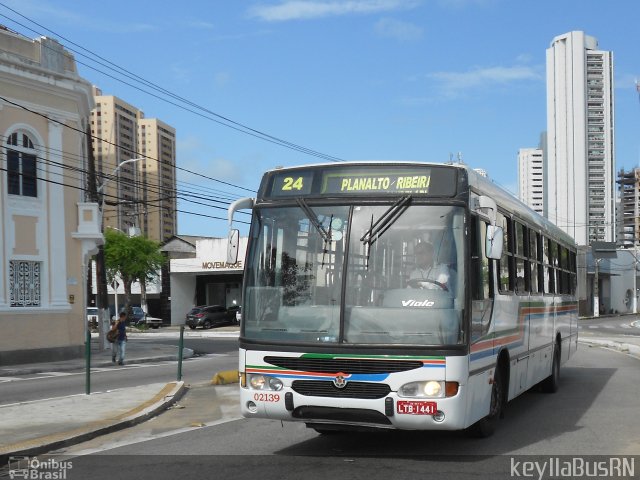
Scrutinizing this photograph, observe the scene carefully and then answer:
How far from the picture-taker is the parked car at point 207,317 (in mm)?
57316

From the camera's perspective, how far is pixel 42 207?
27.6m

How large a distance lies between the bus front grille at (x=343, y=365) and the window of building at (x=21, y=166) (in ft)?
68.8

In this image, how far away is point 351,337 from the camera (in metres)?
7.95

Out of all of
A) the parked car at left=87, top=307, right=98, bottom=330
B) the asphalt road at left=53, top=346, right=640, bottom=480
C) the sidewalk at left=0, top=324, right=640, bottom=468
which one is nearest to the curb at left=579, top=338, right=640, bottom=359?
the asphalt road at left=53, top=346, right=640, bottom=480

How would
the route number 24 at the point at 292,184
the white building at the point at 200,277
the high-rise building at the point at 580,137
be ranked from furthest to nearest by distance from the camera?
1. the high-rise building at the point at 580,137
2. the white building at the point at 200,277
3. the route number 24 at the point at 292,184

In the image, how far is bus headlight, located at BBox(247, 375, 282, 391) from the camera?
8219 mm

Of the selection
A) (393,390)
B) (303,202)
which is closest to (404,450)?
(393,390)

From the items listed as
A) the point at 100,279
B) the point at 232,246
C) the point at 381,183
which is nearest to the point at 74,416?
the point at 232,246

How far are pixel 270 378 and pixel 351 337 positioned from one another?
98 centimetres

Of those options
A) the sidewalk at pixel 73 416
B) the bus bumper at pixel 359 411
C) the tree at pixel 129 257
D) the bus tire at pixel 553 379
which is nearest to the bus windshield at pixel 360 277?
the bus bumper at pixel 359 411

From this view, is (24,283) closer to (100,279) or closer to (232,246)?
(100,279)

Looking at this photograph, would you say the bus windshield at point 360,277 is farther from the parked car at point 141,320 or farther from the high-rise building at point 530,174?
the high-rise building at point 530,174

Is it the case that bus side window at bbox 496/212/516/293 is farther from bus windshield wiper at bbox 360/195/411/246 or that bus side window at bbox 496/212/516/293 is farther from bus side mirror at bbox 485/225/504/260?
bus windshield wiper at bbox 360/195/411/246

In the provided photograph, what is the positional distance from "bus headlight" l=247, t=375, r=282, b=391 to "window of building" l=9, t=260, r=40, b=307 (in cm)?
2010
